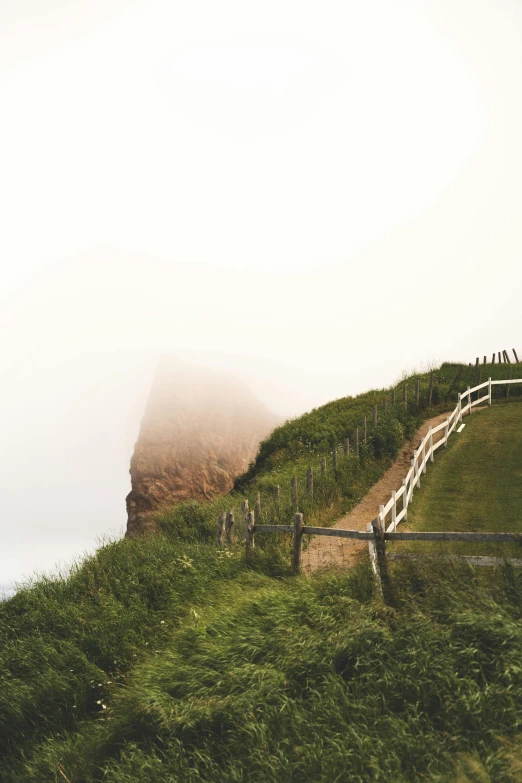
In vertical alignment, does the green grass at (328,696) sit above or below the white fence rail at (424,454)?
below

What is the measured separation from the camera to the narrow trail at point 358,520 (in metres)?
17.3

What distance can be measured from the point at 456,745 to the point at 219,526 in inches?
468

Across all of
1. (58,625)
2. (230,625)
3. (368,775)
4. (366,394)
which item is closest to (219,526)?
(58,625)

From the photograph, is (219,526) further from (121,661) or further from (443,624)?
(443,624)

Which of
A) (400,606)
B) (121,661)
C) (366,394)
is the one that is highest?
(366,394)

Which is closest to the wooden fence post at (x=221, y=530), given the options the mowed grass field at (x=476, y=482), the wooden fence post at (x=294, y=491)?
the wooden fence post at (x=294, y=491)

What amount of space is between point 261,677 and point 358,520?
12.8 m

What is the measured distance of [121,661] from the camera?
12453 millimetres

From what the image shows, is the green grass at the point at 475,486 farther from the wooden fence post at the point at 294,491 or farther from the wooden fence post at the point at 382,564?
the wooden fence post at the point at 382,564

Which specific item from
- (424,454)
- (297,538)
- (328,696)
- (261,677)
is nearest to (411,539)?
(328,696)

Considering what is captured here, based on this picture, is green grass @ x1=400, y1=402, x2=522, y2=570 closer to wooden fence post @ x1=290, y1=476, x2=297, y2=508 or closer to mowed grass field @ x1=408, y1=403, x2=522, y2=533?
mowed grass field @ x1=408, y1=403, x2=522, y2=533

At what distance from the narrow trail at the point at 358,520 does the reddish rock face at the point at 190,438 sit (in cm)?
2952

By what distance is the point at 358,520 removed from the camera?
2166cm

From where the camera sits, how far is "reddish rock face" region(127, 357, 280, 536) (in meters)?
66.6
